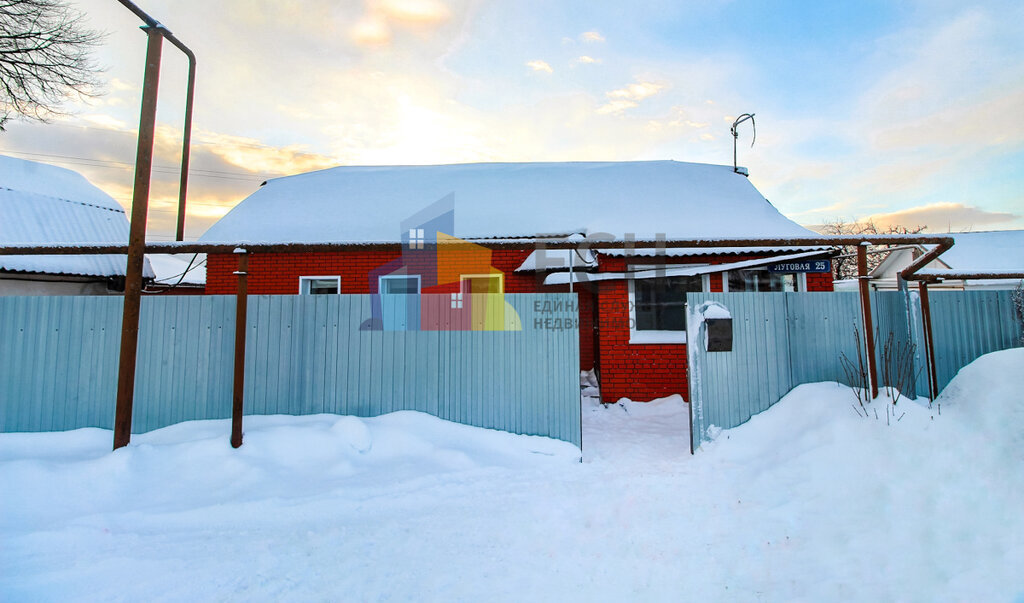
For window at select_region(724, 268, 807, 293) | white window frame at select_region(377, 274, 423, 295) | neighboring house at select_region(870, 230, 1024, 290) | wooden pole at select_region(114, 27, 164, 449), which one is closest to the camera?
wooden pole at select_region(114, 27, 164, 449)

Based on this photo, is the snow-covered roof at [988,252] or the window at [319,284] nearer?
the window at [319,284]

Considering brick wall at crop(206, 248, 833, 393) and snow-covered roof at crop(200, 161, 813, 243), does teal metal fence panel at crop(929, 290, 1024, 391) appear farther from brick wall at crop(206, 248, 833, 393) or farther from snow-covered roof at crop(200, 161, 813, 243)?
snow-covered roof at crop(200, 161, 813, 243)

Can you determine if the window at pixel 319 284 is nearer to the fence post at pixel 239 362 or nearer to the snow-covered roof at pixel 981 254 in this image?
the fence post at pixel 239 362

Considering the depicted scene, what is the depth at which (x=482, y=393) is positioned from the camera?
4590mm

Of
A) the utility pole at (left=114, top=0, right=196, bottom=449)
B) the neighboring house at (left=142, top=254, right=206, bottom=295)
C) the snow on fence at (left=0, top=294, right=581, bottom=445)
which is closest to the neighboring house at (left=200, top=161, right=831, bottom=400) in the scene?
the neighboring house at (left=142, top=254, right=206, bottom=295)

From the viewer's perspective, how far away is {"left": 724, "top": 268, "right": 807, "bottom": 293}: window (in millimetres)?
8070

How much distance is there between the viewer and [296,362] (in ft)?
15.1

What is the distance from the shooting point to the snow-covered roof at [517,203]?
9.39 metres

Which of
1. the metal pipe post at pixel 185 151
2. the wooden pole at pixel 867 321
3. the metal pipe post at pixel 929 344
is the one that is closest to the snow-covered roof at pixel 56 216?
the metal pipe post at pixel 185 151

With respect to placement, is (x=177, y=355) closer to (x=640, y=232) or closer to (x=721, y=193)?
(x=640, y=232)

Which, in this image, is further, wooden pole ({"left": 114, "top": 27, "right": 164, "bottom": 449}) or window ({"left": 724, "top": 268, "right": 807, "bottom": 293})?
window ({"left": 724, "top": 268, "right": 807, "bottom": 293})

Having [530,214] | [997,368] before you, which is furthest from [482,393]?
[530,214]

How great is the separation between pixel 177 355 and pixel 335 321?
1.57 meters

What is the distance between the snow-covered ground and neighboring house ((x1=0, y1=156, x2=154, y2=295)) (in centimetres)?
791
